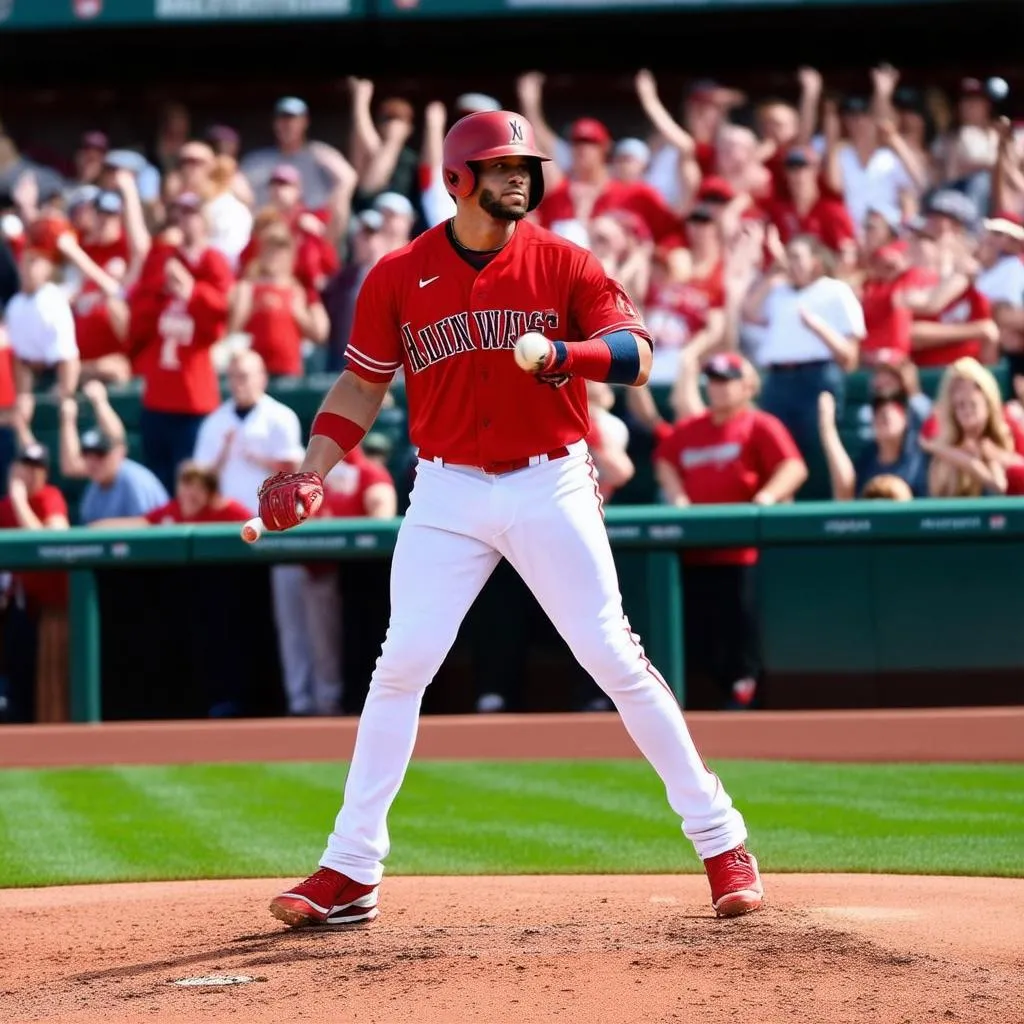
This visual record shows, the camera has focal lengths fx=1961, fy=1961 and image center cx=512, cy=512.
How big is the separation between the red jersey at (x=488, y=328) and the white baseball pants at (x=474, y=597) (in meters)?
0.08

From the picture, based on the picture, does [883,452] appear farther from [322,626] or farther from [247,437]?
[247,437]

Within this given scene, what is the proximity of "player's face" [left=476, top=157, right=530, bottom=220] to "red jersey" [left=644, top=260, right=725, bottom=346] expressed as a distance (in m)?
6.01

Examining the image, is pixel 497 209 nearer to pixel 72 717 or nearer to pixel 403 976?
pixel 403 976

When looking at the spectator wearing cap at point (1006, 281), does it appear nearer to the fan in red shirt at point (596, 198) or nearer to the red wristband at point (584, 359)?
the fan in red shirt at point (596, 198)

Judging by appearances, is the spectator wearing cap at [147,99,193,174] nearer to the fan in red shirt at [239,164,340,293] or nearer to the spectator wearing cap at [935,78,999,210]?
the fan in red shirt at [239,164,340,293]

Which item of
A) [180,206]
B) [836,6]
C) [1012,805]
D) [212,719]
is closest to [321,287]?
[180,206]

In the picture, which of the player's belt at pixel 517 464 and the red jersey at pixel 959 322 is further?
the red jersey at pixel 959 322

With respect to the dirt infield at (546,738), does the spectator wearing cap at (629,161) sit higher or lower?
higher

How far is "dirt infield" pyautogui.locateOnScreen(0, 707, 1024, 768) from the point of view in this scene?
8.54m

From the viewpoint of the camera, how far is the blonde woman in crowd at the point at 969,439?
8.67m

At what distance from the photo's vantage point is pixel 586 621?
4.45m

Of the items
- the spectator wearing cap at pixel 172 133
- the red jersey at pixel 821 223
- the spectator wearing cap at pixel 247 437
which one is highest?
the spectator wearing cap at pixel 172 133

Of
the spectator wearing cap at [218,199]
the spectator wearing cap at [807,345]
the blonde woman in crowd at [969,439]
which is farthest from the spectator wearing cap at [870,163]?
the spectator wearing cap at [218,199]

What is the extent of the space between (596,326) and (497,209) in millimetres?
350
